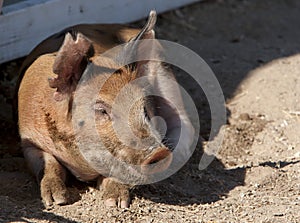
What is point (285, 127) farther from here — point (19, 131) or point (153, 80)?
point (19, 131)

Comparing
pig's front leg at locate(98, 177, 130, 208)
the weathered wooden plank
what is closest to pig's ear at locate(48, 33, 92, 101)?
pig's front leg at locate(98, 177, 130, 208)

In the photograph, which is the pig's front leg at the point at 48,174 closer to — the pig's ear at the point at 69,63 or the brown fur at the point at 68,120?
the brown fur at the point at 68,120

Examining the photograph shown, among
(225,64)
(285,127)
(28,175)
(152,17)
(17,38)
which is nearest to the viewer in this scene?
(152,17)

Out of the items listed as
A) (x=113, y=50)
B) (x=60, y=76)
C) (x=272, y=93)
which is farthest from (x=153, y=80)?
(x=272, y=93)

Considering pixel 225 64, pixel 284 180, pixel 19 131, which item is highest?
pixel 19 131

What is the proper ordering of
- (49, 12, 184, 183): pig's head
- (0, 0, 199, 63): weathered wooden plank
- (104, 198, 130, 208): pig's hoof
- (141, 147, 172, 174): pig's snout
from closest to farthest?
(141, 147, 172, 174): pig's snout < (49, 12, 184, 183): pig's head < (104, 198, 130, 208): pig's hoof < (0, 0, 199, 63): weathered wooden plank

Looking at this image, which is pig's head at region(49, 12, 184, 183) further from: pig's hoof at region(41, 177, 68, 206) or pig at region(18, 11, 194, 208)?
pig's hoof at region(41, 177, 68, 206)

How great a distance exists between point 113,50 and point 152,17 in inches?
18.3

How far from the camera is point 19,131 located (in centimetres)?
529

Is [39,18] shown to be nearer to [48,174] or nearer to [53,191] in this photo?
[48,174]

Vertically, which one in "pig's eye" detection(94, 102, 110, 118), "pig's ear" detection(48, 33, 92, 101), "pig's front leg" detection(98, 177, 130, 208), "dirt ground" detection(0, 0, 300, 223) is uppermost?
"pig's ear" detection(48, 33, 92, 101)

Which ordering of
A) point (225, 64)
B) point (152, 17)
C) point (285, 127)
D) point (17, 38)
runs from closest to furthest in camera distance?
point (152, 17), point (285, 127), point (17, 38), point (225, 64)

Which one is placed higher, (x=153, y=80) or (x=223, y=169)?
(x=153, y=80)

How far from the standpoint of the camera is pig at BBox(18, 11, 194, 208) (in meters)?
4.58
